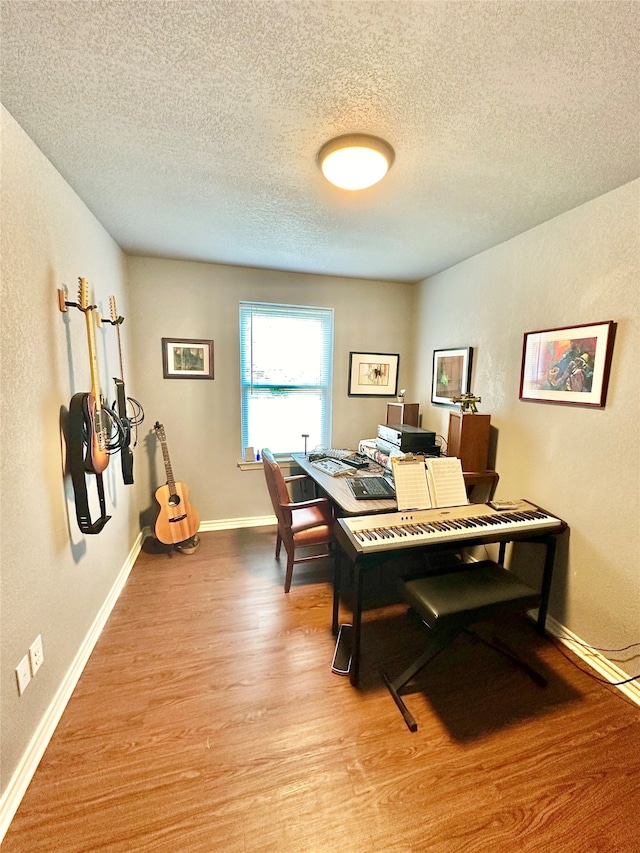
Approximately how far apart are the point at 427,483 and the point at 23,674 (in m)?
1.97

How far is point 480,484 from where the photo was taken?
8.24ft

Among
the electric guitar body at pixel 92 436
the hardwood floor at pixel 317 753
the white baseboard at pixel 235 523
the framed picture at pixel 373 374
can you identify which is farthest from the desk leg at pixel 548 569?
the electric guitar body at pixel 92 436

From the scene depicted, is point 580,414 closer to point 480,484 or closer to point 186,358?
point 480,484

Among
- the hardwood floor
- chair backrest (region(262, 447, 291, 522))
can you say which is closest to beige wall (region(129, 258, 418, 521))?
chair backrest (region(262, 447, 291, 522))

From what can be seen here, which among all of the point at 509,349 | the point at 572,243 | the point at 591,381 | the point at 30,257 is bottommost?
the point at 591,381

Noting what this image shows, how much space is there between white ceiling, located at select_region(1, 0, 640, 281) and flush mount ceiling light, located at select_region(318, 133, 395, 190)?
0.15 feet

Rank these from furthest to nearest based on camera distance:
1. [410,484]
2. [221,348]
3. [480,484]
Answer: [221,348] < [480,484] < [410,484]

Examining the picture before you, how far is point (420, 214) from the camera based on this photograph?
1.96 m

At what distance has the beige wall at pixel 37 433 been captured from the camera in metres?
1.17

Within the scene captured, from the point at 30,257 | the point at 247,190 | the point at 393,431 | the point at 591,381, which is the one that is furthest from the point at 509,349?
the point at 30,257

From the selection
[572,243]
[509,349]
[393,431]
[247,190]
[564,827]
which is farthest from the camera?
[393,431]

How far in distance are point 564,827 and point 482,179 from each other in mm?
2541

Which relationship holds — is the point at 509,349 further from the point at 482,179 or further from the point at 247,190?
the point at 247,190

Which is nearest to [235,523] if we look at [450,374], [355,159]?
[450,374]
